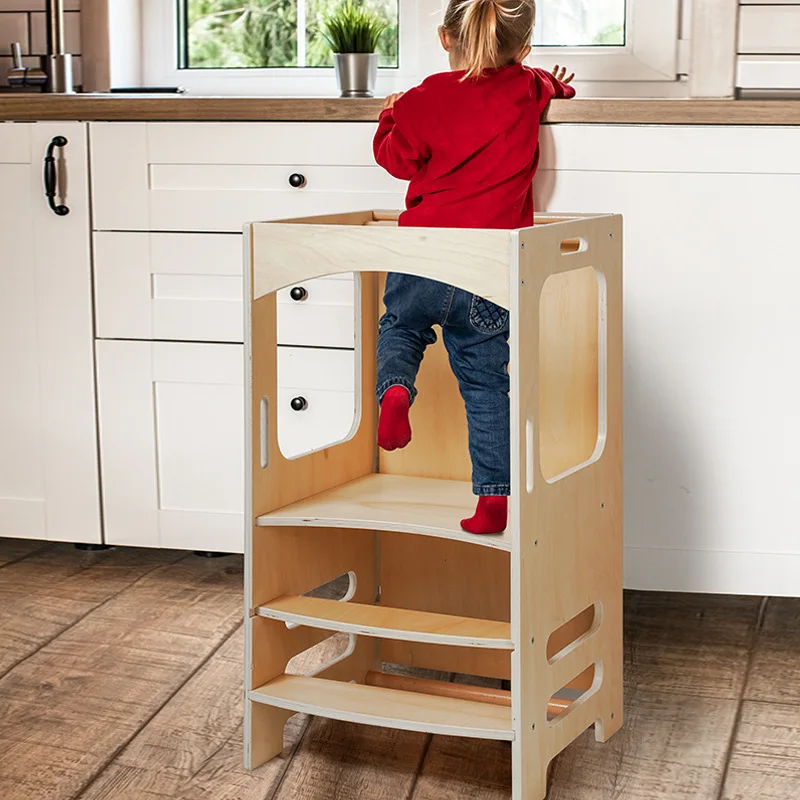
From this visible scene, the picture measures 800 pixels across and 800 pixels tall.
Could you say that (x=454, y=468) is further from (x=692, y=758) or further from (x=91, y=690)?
(x=91, y=690)

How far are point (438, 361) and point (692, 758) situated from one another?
26.8 inches

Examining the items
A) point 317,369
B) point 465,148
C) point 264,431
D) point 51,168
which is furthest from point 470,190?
point 51,168

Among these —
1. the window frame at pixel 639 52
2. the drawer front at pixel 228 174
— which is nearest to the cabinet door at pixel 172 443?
the drawer front at pixel 228 174

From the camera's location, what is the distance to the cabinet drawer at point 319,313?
2.17m

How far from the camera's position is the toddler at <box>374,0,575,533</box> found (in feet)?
5.31

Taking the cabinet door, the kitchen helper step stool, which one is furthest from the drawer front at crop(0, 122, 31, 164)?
the kitchen helper step stool

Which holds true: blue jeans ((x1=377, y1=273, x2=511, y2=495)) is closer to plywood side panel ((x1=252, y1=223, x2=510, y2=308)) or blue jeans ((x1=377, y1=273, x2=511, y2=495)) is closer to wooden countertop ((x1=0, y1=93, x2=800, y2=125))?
plywood side panel ((x1=252, y1=223, x2=510, y2=308))

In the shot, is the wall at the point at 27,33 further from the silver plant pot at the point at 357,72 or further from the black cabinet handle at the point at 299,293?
the black cabinet handle at the point at 299,293

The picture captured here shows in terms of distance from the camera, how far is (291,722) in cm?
179

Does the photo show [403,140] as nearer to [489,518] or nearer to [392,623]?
[489,518]

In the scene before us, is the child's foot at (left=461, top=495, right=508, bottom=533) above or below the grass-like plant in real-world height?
below

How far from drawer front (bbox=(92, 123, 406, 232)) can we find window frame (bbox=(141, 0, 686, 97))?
1.76 ft

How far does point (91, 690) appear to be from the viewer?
6.15 feet

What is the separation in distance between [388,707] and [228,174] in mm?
1057
